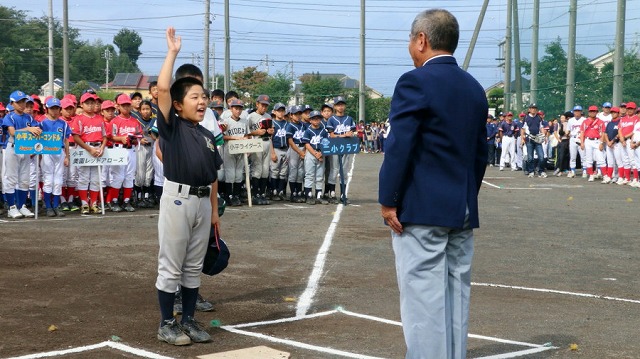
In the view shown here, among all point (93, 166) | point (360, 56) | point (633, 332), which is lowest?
point (633, 332)

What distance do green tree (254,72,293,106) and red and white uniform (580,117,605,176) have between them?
72468 mm

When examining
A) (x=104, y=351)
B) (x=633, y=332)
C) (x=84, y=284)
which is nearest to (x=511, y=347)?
(x=633, y=332)

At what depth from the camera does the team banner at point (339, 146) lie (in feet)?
63.9

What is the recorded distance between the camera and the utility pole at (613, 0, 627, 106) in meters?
30.2

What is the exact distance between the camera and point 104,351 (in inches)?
266

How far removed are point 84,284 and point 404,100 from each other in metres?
5.58

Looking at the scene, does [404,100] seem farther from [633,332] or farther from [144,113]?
[144,113]

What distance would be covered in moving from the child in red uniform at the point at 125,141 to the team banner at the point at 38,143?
4.47 ft

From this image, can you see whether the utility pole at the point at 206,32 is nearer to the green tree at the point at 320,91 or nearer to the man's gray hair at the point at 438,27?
the man's gray hair at the point at 438,27

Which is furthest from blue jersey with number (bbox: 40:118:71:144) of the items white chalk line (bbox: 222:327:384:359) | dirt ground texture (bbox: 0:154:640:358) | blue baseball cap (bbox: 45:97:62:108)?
white chalk line (bbox: 222:327:384:359)

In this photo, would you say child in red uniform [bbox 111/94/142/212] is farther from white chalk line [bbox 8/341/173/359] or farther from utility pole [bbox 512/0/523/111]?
utility pole [bbox 512/0/523/111]

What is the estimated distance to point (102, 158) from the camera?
1700cm

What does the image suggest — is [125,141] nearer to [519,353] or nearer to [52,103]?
[52,103]

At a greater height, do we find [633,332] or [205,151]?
[205,151]
